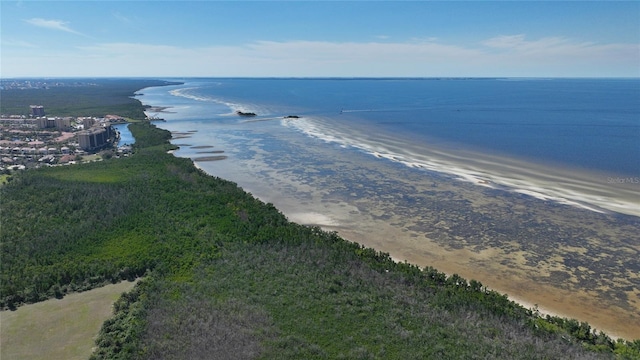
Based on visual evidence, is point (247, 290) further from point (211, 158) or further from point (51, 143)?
point (51, 143)

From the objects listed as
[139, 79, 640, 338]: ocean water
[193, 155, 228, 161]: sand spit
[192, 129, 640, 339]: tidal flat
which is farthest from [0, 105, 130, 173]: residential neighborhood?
[192, 129, 640, 339]: tidal flat

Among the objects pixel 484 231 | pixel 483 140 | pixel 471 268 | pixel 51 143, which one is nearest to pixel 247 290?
pixel 471 268

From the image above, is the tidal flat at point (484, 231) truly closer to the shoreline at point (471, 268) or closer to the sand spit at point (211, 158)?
the shoreline at point (471, 268)

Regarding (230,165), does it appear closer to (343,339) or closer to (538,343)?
(343,339)

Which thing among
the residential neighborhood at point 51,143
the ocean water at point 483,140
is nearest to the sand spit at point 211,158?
the ocean water at point 483,140

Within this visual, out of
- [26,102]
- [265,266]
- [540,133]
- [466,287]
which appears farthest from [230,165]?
[26,102]

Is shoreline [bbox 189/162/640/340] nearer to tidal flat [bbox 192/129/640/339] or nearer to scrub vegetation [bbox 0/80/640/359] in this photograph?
tidal flat [bbox 192/129/640/339]
